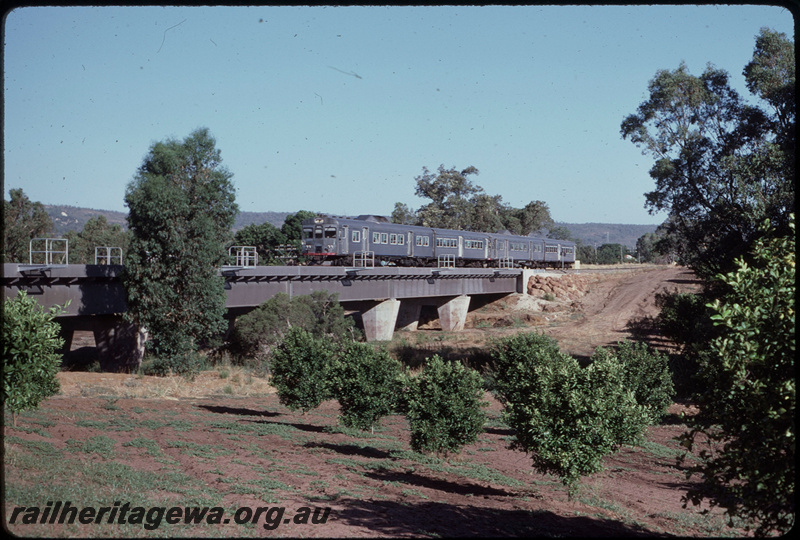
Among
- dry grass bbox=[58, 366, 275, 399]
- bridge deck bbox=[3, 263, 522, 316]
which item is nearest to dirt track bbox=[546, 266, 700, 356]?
bridge deck bbox=[3, 263, 522, 316]

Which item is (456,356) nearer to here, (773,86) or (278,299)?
(278,299)

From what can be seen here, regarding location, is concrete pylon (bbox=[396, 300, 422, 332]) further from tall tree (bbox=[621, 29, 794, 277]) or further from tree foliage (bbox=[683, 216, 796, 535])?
tree foliage (bbox=[683, 216, 796, 535])

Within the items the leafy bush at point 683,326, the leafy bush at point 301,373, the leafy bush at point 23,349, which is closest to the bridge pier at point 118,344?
the leafy bush at point 301,373

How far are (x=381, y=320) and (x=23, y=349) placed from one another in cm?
3748

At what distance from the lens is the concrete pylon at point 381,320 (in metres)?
47.4

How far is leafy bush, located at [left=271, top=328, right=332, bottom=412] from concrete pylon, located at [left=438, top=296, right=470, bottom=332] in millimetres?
33731

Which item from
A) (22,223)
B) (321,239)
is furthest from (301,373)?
(22,223)

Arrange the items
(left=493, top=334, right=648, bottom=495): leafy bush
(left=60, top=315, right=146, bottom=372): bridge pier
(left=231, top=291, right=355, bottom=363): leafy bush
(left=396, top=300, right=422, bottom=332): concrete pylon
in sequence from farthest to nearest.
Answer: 1. (left=396, top=300, right=422, bottom=332): concrete pylon
2. (left=231, top=291, right=355, bottom=363): leafy bush
3. (left=60, top=315, right=146, bottom=372): bridge pier
4. (left=493, top=334, right=648, bottom=495): leafy bush

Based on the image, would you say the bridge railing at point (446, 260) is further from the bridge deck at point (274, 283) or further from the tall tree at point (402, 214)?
the tall tree at point (402, 214)

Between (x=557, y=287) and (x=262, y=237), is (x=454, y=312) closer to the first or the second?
(x=557, y=287)

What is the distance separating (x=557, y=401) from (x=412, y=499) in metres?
3.11

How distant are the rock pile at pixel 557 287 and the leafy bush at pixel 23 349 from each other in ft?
170

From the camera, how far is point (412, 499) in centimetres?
1170

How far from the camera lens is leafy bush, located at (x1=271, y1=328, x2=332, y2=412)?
2164 centimetres
